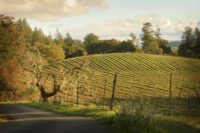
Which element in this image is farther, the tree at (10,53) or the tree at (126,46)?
the tree at (126,46)

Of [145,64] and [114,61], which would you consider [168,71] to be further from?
[114,61]

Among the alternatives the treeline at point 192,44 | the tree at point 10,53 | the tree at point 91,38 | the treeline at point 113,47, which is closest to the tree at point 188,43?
the treeline at point 192,44

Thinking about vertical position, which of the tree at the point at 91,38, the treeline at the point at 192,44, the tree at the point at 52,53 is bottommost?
the treeline at the point at 192,44

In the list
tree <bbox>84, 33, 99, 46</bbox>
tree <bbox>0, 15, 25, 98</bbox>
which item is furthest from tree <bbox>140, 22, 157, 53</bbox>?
tree <bbox>0, 15, 25, 98</bbox>

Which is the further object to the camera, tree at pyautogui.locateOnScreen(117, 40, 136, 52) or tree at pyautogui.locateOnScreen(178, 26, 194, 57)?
tree at pyautogui.locateOnScreen(117, 40, 136, 52)

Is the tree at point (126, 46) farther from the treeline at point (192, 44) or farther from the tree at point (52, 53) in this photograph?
the treeline at point (192, 44)

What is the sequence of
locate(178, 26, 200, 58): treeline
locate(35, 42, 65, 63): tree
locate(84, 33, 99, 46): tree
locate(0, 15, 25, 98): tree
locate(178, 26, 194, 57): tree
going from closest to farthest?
locate(178, 26, 200, 58): treeline → locate(178, 26, 194, 57): tree → locate(0, 15, 25, 98): tree → locate(35, 42, 65, 63): tree → locate(84, 33, 99, 46): tree

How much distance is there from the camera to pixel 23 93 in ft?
107

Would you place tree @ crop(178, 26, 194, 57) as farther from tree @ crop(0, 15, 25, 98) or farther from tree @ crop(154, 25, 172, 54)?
tree @ crop(154, 25, 172, 54)

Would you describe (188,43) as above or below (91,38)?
below

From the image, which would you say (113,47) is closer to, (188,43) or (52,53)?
(52,53)

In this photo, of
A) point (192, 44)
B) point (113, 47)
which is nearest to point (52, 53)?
point (113, 47)

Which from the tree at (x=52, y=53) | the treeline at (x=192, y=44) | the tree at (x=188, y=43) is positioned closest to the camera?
the treeline at (x=192, y=44)

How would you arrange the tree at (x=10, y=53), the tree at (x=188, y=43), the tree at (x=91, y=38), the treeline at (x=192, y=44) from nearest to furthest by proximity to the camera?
the treeline at (x=192, y=44)
the tree at (x=188, y=43)
the tree at (x=10, y=53)
the tree at (x=91, y=38)
